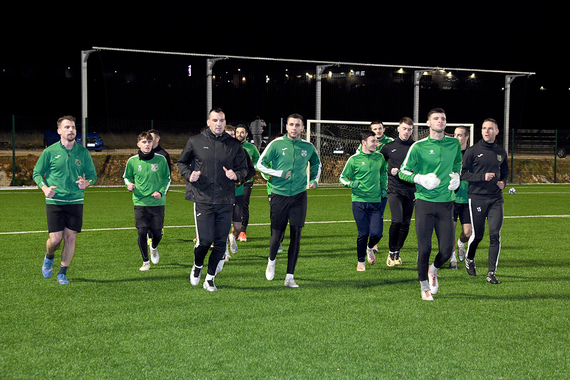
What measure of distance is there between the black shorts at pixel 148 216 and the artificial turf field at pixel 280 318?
62 cm

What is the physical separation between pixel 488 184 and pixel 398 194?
1.30m

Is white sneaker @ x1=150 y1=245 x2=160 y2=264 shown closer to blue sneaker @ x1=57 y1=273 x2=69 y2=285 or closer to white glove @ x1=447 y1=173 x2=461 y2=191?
blue sneaker @ x1=57 y1=273 x2=69 y2=285

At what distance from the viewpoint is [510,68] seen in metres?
57.6

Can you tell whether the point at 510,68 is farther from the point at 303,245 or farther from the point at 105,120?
the point at 303,245

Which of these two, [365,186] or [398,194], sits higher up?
[365,186]

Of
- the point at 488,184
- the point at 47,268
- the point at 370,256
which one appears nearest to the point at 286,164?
the point at 370,256

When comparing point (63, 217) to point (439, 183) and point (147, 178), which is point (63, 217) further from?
point (439, 183)

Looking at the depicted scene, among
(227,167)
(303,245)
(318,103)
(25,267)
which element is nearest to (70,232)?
(25,267)

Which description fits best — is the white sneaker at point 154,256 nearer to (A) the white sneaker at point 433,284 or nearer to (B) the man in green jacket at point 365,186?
(B) the man in green jacket at point 365,186

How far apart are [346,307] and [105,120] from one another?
19022 mm

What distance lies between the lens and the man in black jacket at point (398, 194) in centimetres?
827

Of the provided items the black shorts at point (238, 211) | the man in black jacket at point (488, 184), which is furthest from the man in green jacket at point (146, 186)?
the man in black jacket at point (488, 184)

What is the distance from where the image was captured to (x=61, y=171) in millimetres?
6832

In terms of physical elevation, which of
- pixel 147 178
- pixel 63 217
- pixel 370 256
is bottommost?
pixel 370 256
